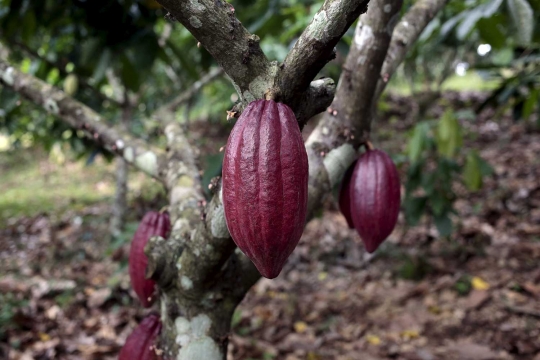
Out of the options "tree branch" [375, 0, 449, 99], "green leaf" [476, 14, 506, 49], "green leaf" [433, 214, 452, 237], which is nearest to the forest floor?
"green leaf" [433, 214, 452, 237]

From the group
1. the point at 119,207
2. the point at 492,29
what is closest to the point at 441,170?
the point at 492,29

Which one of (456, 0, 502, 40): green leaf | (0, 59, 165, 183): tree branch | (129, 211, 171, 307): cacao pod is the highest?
(456, 0, 502, 40): green leaf

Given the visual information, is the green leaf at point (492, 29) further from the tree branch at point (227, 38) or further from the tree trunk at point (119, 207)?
the tree trunk at point (119, 207)

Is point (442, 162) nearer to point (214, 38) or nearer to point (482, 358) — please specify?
point (482, 358)

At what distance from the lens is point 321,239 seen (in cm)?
344

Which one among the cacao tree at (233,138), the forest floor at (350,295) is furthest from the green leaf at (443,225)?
the cacao tree at (233,138)

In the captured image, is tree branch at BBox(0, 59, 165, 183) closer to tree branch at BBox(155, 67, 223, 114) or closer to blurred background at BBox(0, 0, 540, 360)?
blurred background at BBox(0, 0, 540, 360)

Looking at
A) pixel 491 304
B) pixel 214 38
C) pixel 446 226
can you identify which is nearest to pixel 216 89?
pixel 446 226

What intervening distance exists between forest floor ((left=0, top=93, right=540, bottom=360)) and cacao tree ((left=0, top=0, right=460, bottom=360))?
0.80 meters

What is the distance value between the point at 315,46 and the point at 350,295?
2.37m

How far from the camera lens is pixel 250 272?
34.7 inches

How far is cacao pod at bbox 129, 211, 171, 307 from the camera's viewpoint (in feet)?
3.18

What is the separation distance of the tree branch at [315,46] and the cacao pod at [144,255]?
22.0 inches

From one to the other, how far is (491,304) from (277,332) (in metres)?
1.12
